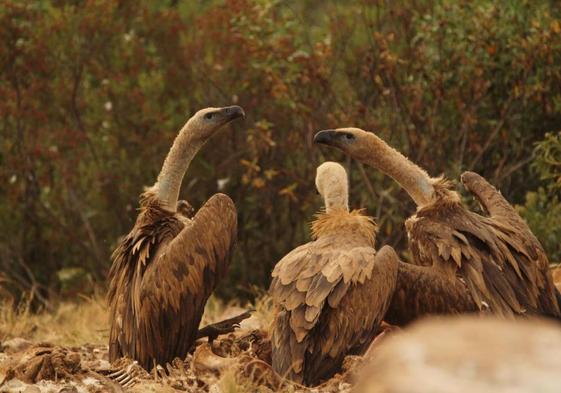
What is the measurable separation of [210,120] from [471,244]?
2.13 meters

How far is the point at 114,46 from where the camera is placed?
13633mm

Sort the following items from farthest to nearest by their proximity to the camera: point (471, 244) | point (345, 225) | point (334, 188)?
point (334, 188) → point (345, 225) → point (471, 244)

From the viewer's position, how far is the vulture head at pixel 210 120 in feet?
27.2

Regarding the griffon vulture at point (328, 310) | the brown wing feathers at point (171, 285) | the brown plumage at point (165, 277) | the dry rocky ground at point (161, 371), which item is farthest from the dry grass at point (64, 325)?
the griffon vulture at point (328, 310)

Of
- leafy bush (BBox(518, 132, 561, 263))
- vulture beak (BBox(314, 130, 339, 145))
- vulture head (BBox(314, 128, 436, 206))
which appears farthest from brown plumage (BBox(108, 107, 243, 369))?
leafy bush (BBox(518, 132, 561, 263))

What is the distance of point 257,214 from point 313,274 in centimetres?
660

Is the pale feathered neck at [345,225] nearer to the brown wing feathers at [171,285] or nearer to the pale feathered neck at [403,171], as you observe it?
the pale feathered neck at [403,171]

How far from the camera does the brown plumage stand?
7.39m

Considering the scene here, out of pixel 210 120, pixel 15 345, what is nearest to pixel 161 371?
pixel 15 345

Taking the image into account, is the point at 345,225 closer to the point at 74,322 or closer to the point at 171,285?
the point at 171,285

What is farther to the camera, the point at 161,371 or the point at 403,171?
the point at 403,171

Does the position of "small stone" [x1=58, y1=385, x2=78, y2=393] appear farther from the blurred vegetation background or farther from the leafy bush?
the blurred vegetation background

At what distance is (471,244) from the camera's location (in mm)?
7160

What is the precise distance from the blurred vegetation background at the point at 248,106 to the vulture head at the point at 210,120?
10.8 ft
